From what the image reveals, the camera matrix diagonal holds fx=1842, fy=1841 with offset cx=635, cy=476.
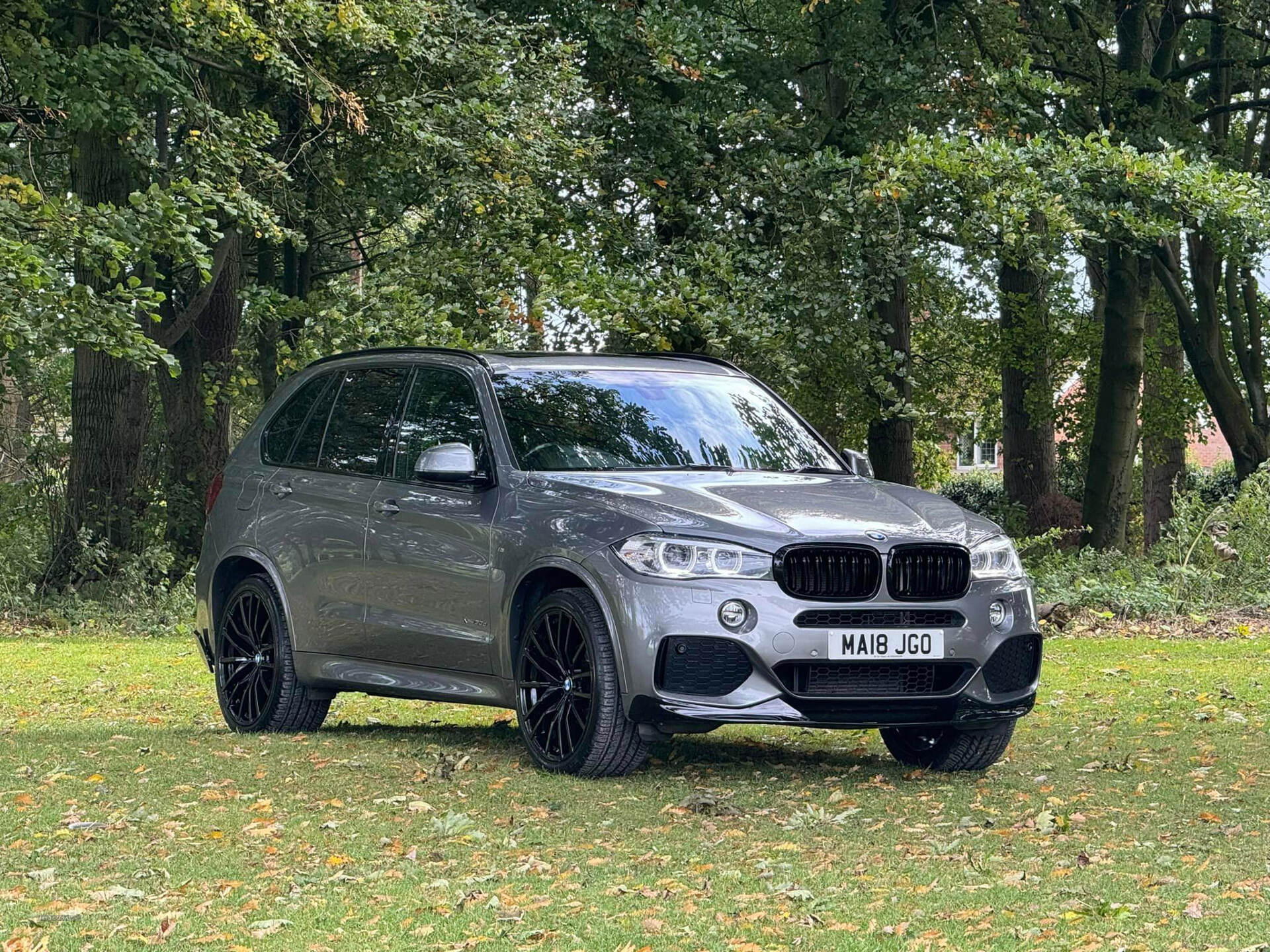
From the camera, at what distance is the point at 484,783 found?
7832mm

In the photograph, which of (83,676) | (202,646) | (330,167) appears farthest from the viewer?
(330,167)

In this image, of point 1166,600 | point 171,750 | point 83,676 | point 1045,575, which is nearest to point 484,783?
point 171,750

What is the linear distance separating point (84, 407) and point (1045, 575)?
1070 centimetres

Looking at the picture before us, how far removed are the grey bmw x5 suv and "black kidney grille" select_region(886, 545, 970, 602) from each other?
0.4 inches

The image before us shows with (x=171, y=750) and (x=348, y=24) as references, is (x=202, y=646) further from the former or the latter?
(x=348, y=24)

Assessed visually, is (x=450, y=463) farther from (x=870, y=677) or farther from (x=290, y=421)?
(x=290, y=421)

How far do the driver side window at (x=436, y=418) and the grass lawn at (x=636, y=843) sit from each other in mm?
1466

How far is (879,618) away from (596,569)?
3.85 feet

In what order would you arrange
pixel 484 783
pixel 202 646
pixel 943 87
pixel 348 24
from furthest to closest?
pixel 943 87, pixel 348 24, pixel 202 646, pixel 484 783

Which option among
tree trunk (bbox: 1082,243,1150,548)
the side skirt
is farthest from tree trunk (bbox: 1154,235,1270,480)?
the side skirt

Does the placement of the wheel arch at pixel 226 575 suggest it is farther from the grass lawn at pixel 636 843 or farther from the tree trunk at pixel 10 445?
the tree trunk at pixel 10 445

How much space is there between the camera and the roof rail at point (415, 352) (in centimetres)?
906

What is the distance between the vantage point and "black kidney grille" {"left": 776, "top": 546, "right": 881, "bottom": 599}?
7.40m

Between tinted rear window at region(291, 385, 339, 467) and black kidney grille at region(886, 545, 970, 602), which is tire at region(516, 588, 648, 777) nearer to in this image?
black kidney grille at region(886, 545, 970, 602)
